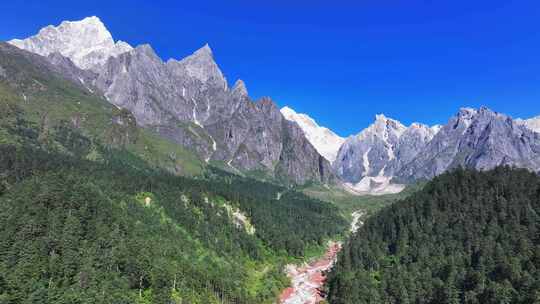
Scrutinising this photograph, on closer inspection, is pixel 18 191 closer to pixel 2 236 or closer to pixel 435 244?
pixel 2 236

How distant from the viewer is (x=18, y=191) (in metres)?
175

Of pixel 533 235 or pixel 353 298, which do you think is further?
pixel 533 235

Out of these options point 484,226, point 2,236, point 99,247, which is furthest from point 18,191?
point 484,226

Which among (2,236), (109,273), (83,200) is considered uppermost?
(83,200)

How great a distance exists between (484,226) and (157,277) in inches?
5598

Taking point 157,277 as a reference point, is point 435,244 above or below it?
above

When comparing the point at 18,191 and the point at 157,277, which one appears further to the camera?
the point at 18,191

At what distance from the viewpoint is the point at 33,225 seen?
14650 cm

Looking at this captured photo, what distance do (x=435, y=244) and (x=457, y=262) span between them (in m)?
25.0

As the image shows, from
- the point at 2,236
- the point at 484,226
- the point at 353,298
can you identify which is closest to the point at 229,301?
the point at 353,298

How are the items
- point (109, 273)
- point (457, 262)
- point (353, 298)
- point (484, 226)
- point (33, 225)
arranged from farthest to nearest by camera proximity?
point (484, 226) → point (457, 262) → point (353, 298) → point (33, 225) → point (109, 273)

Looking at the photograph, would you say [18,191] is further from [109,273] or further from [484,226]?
[484,226]

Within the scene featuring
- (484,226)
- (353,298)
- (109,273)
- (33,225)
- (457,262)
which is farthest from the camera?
(484,226)

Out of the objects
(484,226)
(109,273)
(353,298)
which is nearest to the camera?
(109,273)
